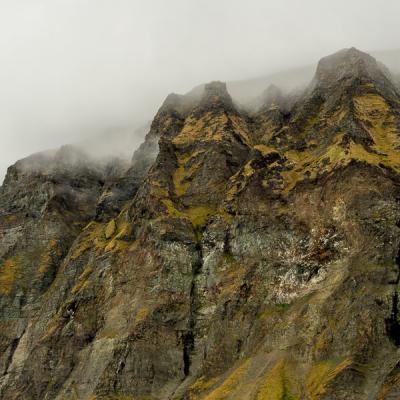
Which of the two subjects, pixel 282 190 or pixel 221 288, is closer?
pixel 221 288

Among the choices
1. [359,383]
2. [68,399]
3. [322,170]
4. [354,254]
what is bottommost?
[68,399]

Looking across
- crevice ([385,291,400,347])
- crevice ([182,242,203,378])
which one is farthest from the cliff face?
crevice ([182,242,203,378])

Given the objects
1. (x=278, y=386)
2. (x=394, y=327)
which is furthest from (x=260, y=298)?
(x=394, y=327)

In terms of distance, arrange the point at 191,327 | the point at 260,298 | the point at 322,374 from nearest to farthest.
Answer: the point at 322,374
the point at 260,298
the point at 191,327

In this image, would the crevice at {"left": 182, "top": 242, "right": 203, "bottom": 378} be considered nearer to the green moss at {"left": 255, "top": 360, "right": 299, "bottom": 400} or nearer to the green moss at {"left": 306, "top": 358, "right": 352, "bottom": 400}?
the green moss at {"left": 255, "top": 360, "right": 299, "bottom": 400}

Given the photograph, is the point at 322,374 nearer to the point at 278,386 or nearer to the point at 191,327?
the point at 278,386

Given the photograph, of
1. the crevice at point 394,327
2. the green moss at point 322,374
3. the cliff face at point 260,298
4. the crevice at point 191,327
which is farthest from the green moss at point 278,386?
the crevice at point 191,327

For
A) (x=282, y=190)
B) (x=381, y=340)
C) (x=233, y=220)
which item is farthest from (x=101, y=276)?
(x=381, y=340)

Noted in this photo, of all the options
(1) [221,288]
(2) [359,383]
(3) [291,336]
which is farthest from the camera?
(1) [221,288]

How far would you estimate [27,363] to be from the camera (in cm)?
18750

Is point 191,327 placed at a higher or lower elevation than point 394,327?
lower

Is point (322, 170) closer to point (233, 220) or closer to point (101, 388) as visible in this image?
point (233, 220)

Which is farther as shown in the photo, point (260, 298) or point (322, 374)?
point (260, 298)

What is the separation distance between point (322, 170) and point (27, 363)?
10890 cm
